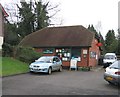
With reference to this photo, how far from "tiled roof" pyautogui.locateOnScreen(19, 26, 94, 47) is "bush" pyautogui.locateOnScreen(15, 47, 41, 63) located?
439cm

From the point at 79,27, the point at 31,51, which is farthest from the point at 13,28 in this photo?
the point at 31,51

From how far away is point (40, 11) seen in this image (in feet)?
152

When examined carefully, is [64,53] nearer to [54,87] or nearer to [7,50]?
[7,50]

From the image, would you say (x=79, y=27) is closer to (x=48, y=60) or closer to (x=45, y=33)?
(x=45, y=33)

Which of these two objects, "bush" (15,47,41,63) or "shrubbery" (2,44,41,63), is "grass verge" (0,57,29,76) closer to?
"bush" (15,47,41,63)

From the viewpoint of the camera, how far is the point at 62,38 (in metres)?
32.0

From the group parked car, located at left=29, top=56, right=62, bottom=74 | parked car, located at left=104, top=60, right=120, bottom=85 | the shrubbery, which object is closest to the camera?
parked car, located at left=104, top=60, right=120, bottom=85

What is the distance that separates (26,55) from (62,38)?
672cm

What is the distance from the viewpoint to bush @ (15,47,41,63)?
87.0 ft

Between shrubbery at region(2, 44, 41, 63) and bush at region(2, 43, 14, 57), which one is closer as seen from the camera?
shrubbery at region(2, 44, 41, 63)

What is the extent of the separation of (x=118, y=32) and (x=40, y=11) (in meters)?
31.7

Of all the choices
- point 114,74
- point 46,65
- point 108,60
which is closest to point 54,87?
point 114,74

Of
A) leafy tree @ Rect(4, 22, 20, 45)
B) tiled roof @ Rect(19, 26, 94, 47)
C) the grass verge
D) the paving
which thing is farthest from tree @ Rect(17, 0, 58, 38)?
the paving

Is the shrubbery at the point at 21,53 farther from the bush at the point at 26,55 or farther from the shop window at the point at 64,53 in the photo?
the shop window at the point at 64,53
